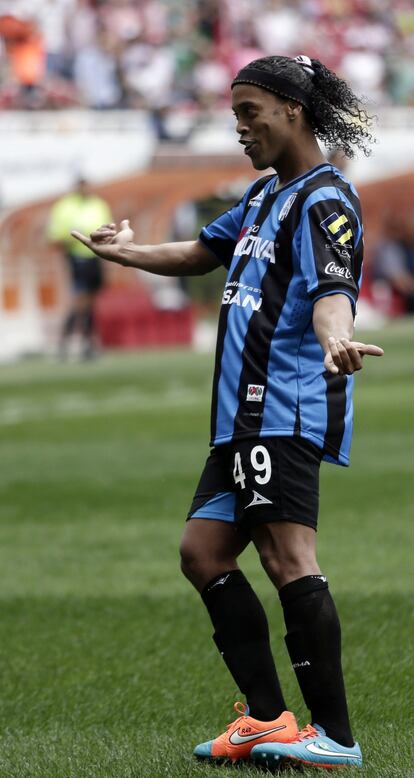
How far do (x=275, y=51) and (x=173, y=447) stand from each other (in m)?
17.9

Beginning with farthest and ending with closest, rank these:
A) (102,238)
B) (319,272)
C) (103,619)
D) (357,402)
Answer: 1. (357,402)
2. (103,619)
3. (102,238)
4. (319,272)

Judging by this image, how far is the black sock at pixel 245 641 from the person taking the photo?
4367 millimetres

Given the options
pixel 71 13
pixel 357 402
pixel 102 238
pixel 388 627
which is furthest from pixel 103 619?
pixel 71 13

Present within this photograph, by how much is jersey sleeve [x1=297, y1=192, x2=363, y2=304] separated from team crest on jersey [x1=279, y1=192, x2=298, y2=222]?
0.27ft

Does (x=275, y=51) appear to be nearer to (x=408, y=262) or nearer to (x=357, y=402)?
(x=408, y=262)

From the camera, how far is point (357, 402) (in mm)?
15438

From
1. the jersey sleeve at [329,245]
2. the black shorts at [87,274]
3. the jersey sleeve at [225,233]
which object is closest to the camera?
the jersey sleeve at [329,245]

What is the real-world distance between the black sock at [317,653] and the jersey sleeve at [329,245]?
81 centimetres

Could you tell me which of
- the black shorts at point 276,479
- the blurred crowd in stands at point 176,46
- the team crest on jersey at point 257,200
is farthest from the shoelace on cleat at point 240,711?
the blurred crowd in stands at point 176,46

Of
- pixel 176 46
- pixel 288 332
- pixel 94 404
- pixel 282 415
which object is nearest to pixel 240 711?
pixel 282 415

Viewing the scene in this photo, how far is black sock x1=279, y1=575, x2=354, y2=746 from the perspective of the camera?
421 centimetres

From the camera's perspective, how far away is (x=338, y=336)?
12.8 ft

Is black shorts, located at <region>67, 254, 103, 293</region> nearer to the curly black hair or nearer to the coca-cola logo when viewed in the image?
the curly black hair

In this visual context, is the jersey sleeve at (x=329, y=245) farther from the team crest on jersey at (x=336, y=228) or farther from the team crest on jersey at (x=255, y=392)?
the team crest on jersey at (x=255, y=392)
